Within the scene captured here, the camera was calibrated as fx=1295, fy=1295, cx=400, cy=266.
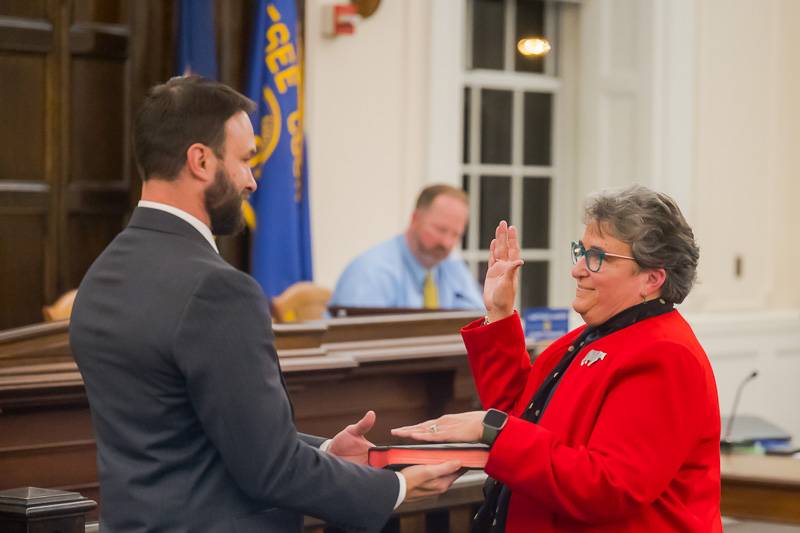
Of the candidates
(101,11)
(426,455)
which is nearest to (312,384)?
(426,455)

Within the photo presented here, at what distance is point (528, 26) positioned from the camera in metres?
7.05

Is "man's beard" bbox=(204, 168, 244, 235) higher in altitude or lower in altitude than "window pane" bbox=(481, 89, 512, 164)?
lower

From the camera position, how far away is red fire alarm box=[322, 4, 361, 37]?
5.66 metres

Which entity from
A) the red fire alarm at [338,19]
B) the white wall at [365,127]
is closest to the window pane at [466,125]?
the white wall at [365,127]

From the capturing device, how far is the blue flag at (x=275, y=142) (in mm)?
4867

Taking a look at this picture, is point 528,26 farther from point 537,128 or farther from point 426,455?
point 426,455

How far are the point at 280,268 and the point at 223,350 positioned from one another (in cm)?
325

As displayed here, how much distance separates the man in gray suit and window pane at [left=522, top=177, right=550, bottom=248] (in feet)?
17.9

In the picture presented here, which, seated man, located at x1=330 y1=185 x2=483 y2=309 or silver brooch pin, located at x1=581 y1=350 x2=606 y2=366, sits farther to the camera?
seated man, located at x1=330 y1=185 x2=483 y2=309

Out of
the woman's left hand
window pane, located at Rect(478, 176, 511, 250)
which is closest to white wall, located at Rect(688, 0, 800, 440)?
window pane, located at Rect(478, 176, 511, 250)

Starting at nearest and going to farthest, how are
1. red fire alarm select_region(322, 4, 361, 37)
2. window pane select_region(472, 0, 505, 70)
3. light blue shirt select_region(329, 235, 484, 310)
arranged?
light blue shirt select_region(329, 235, 484, 310), red fire alarm select_region(322, 4, 361, 37), window pane select_region(472, 0, 505, 70)

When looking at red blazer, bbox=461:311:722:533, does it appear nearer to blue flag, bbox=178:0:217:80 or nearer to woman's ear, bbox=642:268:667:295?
woman's ear, bbox=642:268:667:295

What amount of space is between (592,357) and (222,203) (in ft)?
2.21

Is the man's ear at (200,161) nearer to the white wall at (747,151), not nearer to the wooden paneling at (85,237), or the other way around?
the wooden paneling at (85,237)
